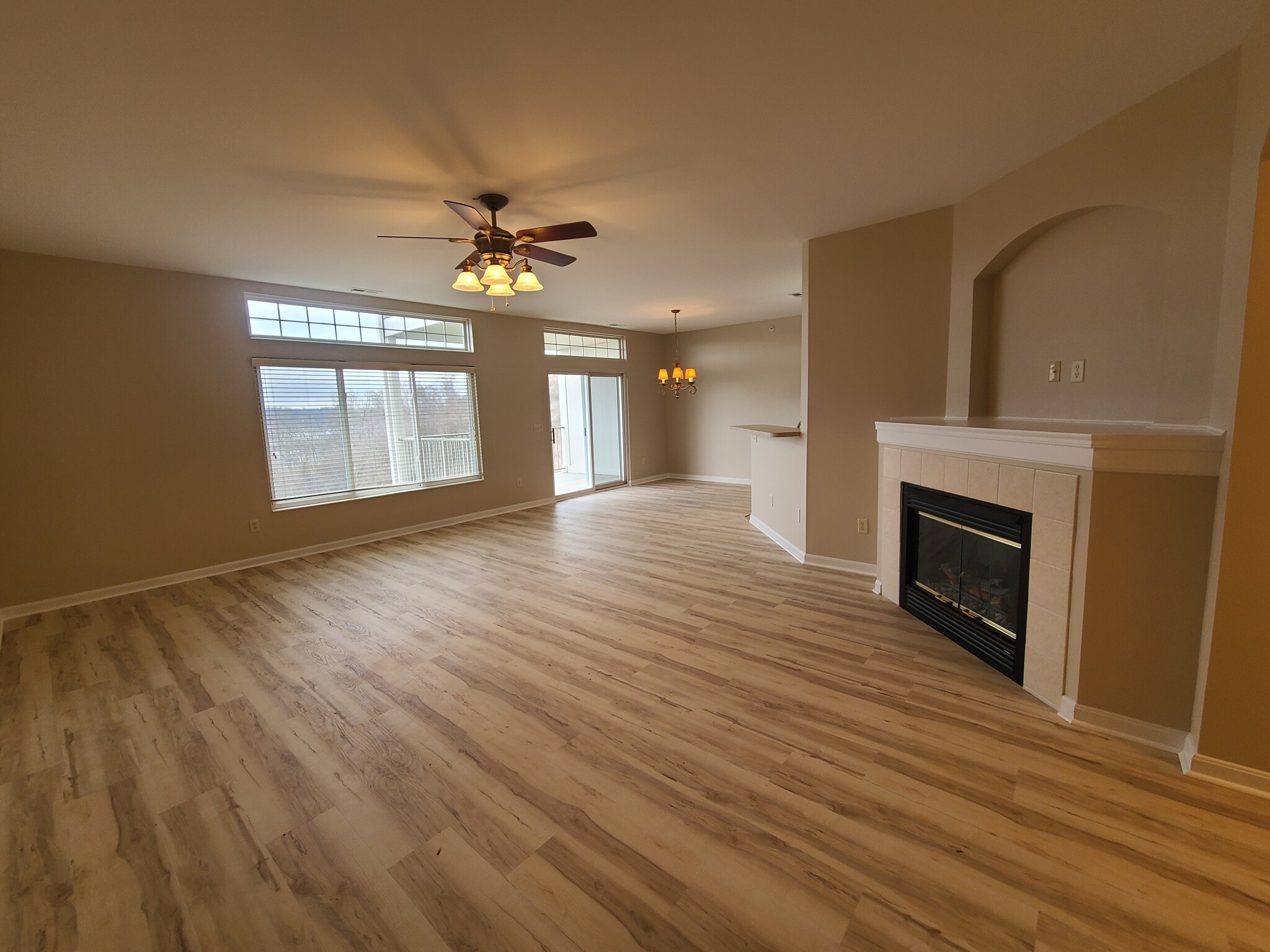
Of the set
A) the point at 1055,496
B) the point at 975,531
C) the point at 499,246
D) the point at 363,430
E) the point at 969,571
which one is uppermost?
the point at 499,246

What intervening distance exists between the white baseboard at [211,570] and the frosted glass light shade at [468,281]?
3620 millimetres

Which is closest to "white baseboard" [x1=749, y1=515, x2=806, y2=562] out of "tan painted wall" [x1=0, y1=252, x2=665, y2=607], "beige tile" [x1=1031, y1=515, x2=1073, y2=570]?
"beige tile" [x1=1031, y1=515, x2=1073, y2=570]

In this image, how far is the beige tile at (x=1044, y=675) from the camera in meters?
2.19

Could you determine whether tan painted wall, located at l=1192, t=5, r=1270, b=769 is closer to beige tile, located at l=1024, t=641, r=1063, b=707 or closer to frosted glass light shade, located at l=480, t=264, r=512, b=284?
beige tile, located at l=1024, t=641, r=1063, b=707

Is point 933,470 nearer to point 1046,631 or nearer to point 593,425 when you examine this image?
point 1046,631

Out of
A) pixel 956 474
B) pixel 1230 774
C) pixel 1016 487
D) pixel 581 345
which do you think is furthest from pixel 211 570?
pixel 1230 774

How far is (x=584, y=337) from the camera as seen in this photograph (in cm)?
798

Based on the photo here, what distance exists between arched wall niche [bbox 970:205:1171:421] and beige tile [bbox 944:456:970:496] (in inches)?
26.2

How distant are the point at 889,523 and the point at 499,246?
3246mm

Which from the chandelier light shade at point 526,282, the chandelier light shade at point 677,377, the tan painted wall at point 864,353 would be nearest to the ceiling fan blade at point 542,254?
the chandelier light shade at point 526,282

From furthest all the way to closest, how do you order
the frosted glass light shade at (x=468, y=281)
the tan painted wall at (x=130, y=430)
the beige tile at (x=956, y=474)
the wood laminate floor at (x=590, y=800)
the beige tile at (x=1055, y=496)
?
the tan painted wall at (x=130, y=430)
the frosted glass light shade at (x=468, y=281)
the beige tile at (x=956, y=474)
the beige tile at (x=1055, y=496)
the wood laminate floor at (x=590, y=800)

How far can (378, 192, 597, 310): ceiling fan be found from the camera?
9.26 ft

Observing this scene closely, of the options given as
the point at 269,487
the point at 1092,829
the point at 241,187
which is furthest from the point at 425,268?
the point at 1092,829

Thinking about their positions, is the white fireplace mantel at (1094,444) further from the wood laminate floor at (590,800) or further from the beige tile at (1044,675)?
the wood laminate floor at (590,800)
